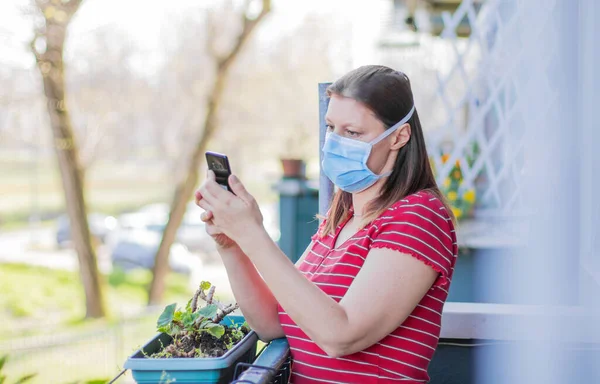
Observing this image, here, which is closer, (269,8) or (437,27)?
(437,27)

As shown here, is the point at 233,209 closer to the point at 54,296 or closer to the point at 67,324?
the point at 67,324

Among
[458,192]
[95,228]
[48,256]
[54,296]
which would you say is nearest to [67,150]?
[54,296]

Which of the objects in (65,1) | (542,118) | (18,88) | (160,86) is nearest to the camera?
(542,118)

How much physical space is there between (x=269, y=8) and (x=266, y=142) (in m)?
6.84

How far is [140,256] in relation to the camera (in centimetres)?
1544

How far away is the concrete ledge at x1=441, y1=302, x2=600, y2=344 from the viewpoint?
3.66 feet

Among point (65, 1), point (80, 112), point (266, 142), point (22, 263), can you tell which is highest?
point (65, 1)

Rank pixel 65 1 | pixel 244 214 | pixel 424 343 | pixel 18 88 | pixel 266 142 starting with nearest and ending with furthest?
pixel 244 214 < pixel 424 343 < pixel 65 1 < pixel 18 88 < pixel 266 142

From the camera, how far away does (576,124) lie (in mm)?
1210

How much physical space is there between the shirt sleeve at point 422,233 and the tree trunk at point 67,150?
6.18 m

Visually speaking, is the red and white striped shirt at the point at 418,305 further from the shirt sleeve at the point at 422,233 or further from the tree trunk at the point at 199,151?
the tree trunk at the point at 199,151

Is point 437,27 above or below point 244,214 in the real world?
above

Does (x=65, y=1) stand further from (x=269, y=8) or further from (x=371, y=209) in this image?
(x=371, y=209)

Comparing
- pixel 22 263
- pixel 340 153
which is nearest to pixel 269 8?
pixel 340 153
